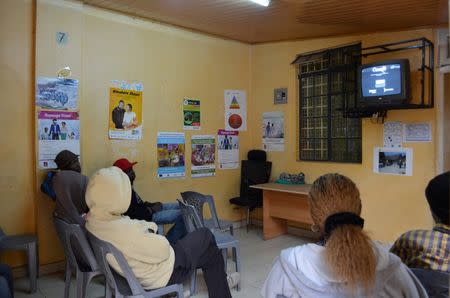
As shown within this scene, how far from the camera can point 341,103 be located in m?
4.59

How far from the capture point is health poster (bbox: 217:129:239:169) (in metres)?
5.24

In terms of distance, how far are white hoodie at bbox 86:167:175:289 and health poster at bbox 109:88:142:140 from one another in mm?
2110

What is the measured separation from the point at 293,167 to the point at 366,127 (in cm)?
124

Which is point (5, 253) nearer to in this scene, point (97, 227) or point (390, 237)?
point (97, 227)

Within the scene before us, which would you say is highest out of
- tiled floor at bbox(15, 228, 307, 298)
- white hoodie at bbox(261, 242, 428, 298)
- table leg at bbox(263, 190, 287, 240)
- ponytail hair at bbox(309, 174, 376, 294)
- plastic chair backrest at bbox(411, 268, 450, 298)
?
ponytail hair at bbox(309, 174, 376, 294)

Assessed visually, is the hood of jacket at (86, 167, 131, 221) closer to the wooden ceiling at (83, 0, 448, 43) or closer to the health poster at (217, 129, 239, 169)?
the wooden ceiling at (83, 0, 448, 43)

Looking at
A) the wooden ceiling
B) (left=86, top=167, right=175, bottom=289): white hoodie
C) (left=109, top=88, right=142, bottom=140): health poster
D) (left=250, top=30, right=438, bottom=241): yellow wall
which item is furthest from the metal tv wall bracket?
(left=86, top=167, right=175, bottom=289): white hoodie

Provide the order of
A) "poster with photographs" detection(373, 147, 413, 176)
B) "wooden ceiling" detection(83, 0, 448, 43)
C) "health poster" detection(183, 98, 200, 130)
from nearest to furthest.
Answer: "wooden ceiling" detection(83, 0, 448, 43) → "poster with photographs" detection(373, 147, 413, 176) → "health poster" detection(183, 98, 200, 130)

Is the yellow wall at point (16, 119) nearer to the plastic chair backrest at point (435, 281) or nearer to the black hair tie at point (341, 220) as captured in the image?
the black hair tie at point (341, 220)

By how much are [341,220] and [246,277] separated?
2482mm

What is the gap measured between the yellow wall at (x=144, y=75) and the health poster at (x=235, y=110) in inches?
4.1

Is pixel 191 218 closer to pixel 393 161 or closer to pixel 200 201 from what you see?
pixel 200 201

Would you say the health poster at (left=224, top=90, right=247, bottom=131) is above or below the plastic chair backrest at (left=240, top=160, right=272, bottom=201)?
above

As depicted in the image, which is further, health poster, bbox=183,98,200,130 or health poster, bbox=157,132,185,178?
health poster, bbox=183,98,200,130
